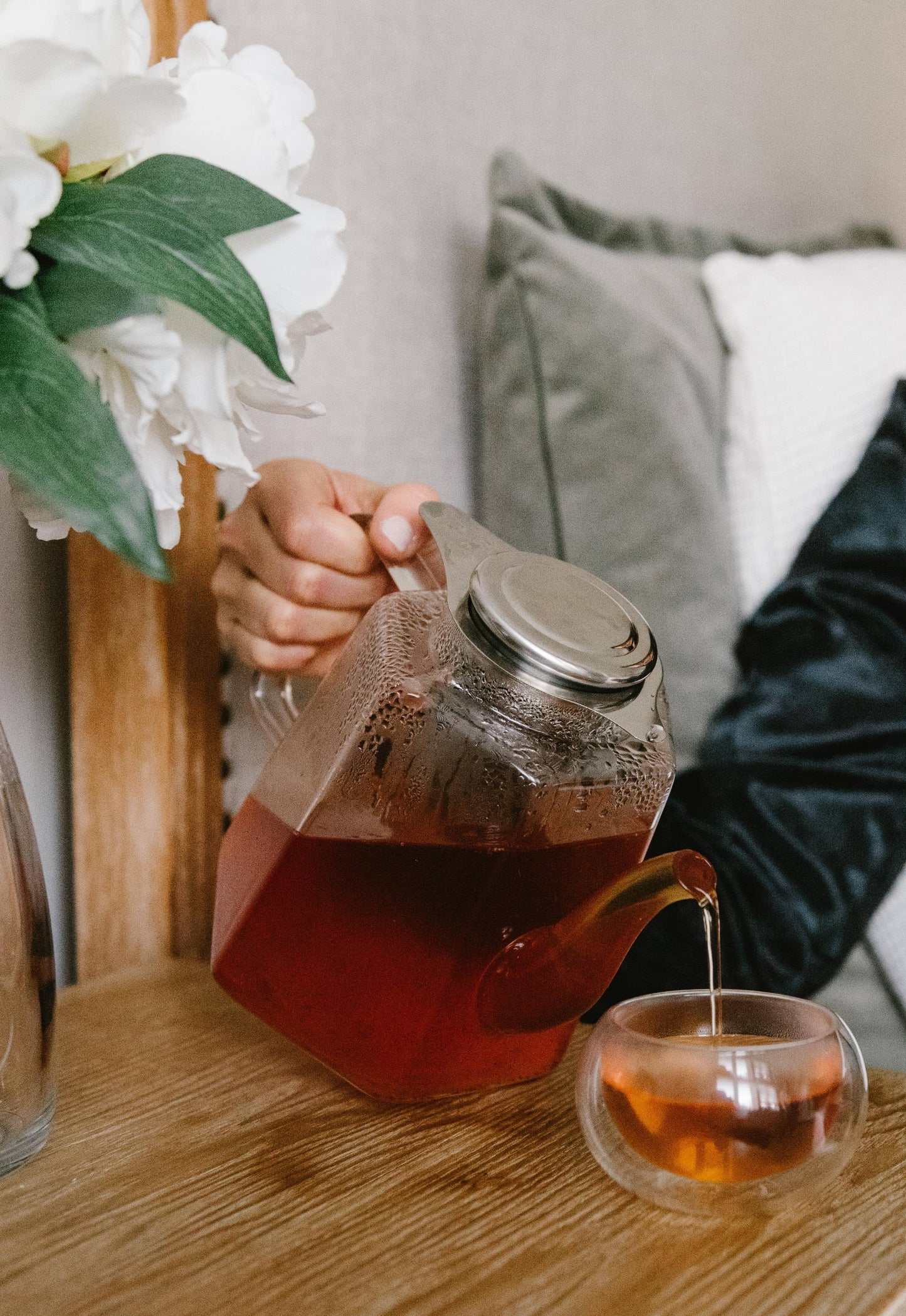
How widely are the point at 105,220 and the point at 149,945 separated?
1.71 ft

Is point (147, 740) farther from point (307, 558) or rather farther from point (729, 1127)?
point (729, 1127)

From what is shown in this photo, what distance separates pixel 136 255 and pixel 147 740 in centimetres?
43

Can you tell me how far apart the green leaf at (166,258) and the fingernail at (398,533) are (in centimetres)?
21

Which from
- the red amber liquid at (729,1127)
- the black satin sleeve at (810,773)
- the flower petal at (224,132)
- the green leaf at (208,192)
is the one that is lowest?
the black satin sleeve at (810,773)

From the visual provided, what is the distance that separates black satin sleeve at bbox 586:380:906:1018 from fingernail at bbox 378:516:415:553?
0.31m

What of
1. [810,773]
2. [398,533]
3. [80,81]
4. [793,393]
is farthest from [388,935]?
[793,393]

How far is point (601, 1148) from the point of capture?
43 cm

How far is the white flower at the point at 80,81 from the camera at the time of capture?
12.8 inches

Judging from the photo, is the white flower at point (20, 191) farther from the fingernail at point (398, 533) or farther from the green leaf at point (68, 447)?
the fingernail at point (398, 533)

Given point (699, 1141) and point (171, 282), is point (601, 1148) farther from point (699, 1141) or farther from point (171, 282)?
point (171, 282)

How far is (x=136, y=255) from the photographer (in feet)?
1.16

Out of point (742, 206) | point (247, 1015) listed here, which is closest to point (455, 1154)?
point (247, 1015)

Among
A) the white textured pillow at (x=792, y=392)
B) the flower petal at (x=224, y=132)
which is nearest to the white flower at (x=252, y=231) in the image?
the flower petal at (x=224, y=132)

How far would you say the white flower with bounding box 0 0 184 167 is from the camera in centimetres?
33
